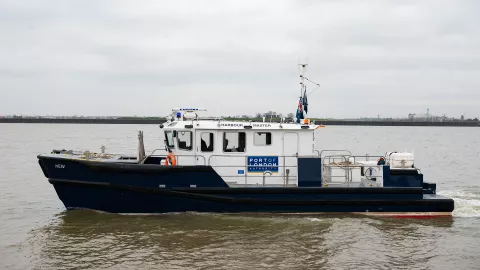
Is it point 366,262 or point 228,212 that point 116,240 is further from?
Answer: point 366,262

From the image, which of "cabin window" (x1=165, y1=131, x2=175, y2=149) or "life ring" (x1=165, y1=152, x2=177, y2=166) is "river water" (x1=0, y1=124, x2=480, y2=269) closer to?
"life ring" (x1=165, y1=152, x2=177, y2=166)

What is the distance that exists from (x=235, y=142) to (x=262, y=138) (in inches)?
27.8

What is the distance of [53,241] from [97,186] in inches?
67.7

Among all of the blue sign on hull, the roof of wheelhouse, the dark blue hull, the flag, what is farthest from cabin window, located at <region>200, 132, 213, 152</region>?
the flag

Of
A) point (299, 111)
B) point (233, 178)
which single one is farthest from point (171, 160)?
point (299, 111)

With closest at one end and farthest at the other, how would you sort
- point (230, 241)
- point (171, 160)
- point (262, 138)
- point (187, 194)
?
point (230, 241)
point (187, 194)
point (171, 160)
point (262, 138)

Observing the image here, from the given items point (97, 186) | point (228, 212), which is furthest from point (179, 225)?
point (97, 186)

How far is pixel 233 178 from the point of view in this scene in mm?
11516

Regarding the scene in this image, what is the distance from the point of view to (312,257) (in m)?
8.89

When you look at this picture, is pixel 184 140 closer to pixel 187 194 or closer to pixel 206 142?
pixel 206 142

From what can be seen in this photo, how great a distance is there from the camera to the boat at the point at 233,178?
1092 centimetres

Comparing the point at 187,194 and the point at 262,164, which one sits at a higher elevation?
the point at 262,164

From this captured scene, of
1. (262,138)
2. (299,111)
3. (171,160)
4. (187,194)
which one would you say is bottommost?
(187,194)

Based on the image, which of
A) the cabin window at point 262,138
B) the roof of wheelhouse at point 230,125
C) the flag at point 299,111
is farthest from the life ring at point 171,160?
the flag at point 299,111
